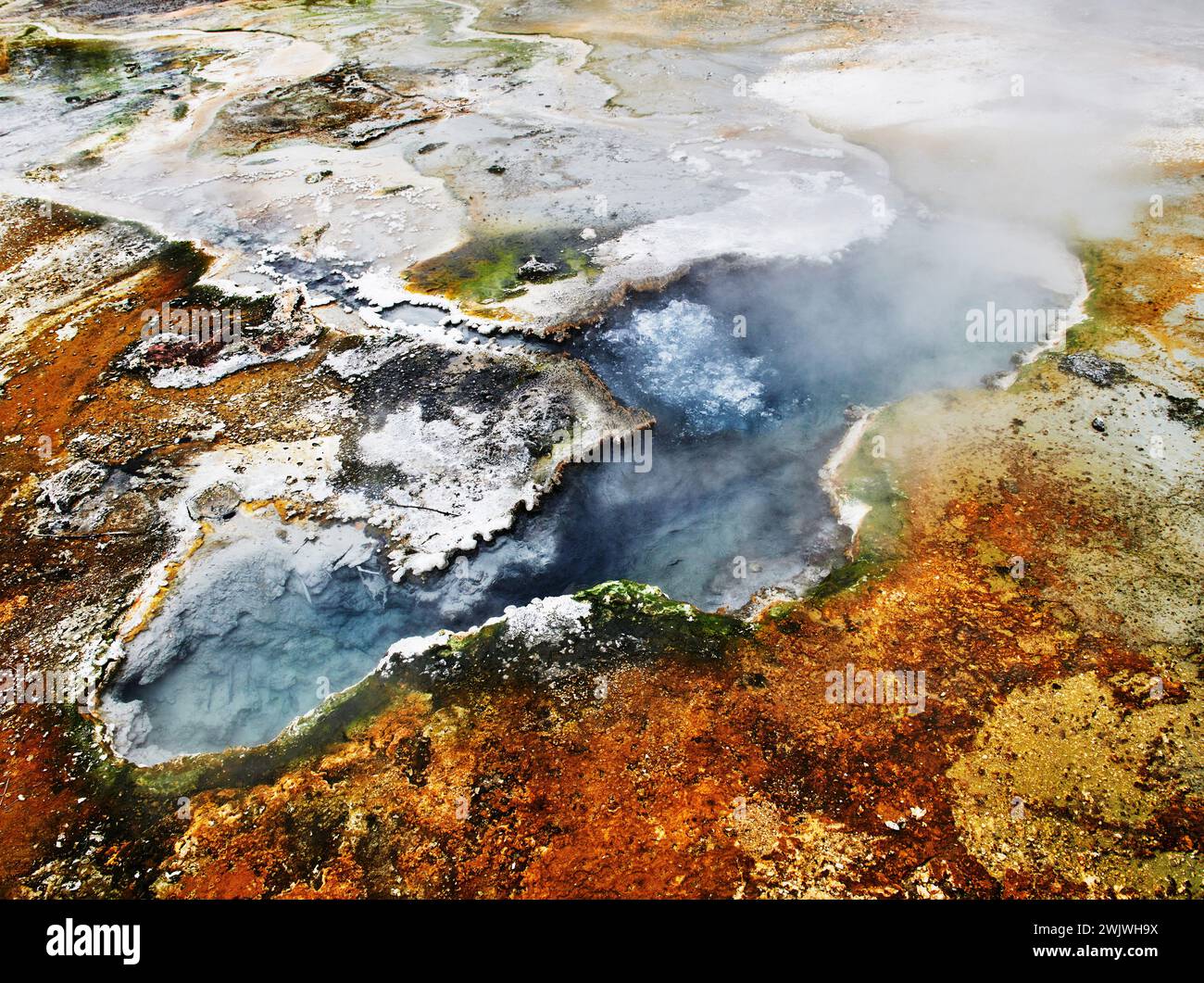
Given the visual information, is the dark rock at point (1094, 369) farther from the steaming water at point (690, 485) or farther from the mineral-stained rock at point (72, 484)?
the mineral-stained rock at point (72, 484)

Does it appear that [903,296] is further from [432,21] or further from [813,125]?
[432,21]

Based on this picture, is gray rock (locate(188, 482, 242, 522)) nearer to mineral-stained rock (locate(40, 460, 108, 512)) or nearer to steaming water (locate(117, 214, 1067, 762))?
steaming water (locate(117, 214, 1067, 762))

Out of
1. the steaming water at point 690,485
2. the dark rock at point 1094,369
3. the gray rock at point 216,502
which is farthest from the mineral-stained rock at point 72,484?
the dark rock at point 1094,369

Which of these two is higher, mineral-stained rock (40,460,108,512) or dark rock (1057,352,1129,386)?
dark rock (1057,352,1129,386)

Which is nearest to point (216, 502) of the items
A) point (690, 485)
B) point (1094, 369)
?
point (690, 485)

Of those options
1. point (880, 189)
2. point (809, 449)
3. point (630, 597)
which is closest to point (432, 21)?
point (880, 189)

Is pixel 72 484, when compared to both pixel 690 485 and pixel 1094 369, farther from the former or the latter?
pixel 1094 369

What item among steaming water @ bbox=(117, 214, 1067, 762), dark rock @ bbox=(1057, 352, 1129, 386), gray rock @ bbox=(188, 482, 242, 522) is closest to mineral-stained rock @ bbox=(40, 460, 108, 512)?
gray rock @ bbox=(188, 482, 242, 522)

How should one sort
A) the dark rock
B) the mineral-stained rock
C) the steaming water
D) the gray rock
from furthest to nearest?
the dark rock, the mineral-stained rock, the gray rock, the steaming water
